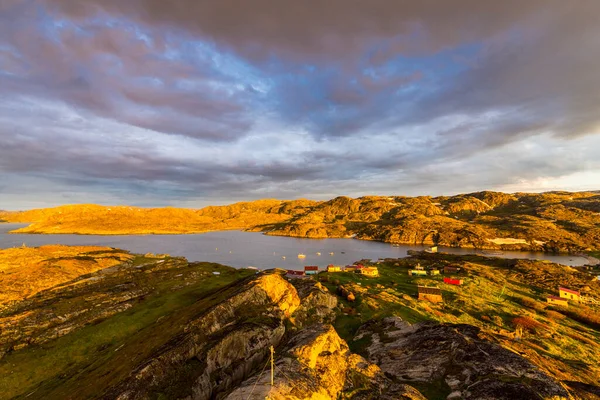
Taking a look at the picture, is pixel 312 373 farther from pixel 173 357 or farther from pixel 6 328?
pixel 6 328

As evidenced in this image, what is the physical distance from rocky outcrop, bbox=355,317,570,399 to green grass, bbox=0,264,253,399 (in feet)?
80.3

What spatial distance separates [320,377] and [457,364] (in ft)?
47.4

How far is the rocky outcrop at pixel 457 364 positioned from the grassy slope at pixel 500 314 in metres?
5.13

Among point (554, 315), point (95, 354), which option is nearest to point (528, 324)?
point (554, 315)

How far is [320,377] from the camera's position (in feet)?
80.2

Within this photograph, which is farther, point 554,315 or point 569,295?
point 569,295

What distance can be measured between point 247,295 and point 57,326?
49.5 metres

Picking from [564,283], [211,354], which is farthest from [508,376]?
[564,283]

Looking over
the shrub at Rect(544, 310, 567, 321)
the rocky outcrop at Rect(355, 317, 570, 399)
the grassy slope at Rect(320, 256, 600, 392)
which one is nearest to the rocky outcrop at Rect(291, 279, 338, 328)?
the grassy slope at Rect(320, 256, 600, 392)

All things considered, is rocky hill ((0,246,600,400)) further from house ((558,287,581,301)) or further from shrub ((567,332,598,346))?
house ((558,287,581,301))

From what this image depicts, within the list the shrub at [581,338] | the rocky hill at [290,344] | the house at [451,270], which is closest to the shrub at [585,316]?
the rocky hill at [290,344]

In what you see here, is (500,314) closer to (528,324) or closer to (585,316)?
(528,324)

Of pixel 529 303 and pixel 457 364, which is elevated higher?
pixel 457 364

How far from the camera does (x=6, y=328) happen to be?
189 ft
